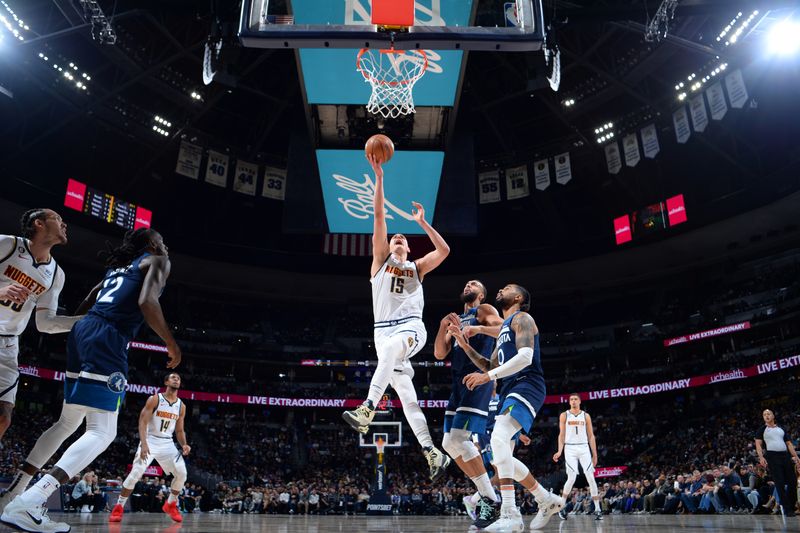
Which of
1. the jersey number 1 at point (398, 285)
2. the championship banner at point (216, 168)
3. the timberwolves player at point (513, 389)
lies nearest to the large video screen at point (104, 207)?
the championship banner at point (216, 168)

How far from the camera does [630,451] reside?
97.7ft

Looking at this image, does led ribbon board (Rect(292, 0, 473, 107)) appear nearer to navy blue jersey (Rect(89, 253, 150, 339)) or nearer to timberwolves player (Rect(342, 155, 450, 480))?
Answer: timberwolves player (Rect(342, 155, 450, 480))

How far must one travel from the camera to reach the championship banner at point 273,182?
Answer: 3044cm

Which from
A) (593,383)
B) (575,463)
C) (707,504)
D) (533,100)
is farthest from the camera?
(593,383)

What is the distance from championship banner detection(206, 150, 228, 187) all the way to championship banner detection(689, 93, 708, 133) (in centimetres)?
2092

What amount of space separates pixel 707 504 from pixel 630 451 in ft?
49.4

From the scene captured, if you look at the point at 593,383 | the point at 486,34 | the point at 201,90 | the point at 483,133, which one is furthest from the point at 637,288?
the point at 486,34

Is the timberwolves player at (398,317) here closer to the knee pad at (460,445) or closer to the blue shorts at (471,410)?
the knee pad at (460,445)

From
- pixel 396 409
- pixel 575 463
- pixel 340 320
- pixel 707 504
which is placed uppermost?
pixel 340 320

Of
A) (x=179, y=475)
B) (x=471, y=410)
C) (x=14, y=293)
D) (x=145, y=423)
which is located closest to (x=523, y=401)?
(x=471, y=410)

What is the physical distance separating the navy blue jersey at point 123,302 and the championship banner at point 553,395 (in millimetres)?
23825

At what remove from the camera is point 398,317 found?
619 cm

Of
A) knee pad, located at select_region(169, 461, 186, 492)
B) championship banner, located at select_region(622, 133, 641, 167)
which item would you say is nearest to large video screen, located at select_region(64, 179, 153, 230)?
knee pad, located at select_region(169, 461, 186, 492)

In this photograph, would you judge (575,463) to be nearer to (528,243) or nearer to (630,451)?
(630,451)
